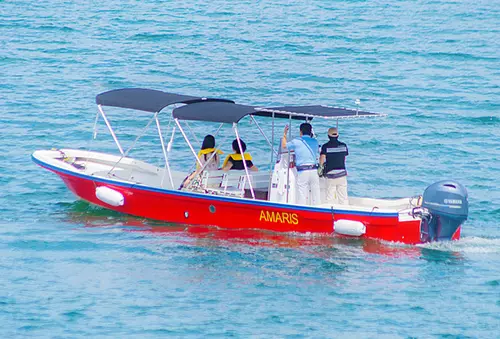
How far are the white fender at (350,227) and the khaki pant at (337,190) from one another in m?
1.07

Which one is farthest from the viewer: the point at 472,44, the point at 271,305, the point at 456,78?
the point at 472,44

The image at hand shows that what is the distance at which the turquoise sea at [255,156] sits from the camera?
47.8 feet

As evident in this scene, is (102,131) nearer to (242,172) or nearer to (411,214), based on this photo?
(242,172)

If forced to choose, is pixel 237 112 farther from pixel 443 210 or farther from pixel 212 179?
pixel 443 210

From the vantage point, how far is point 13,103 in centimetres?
3047

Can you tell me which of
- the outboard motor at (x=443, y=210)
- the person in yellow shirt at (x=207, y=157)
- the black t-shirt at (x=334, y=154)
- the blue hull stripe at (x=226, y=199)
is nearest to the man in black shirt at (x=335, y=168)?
the black t-shirt at (x=334, y=154)

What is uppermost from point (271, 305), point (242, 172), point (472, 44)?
point (472, 44)

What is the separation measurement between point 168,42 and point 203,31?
7.38 feet

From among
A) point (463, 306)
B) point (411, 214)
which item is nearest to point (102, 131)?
point (411, 214)

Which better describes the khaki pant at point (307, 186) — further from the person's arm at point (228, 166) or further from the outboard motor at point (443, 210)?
the outboard motor at point (443, 210)

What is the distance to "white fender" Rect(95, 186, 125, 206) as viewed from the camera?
1956cm

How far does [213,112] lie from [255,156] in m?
6.86

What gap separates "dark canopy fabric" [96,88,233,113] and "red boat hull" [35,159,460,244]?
1.65m

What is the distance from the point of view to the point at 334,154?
1844 cm
